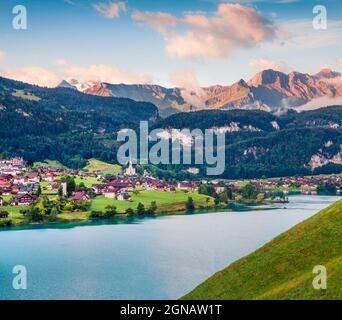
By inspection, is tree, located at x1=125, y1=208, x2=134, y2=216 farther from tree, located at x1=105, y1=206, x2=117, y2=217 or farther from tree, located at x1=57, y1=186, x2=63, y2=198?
tree, located at x1=57, y1=186, x2=63, y2=198

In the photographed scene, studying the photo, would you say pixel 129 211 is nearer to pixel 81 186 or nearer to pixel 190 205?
pixel 190 205

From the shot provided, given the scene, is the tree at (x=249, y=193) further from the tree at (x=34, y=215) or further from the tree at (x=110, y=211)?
the tree at (x=34, y=215)

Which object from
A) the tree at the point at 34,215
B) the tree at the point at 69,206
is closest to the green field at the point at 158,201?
the tree at the point at 69,206

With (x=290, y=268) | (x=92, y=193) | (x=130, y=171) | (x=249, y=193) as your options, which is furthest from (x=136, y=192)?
(x=290, y=268)

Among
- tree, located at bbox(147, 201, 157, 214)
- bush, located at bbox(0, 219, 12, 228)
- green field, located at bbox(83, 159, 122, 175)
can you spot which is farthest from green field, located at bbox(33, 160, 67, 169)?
A: bush, located at bbox(0, 219, 12, 228)

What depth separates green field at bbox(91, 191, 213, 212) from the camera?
272 feet

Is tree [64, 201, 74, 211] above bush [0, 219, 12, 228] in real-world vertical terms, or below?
above

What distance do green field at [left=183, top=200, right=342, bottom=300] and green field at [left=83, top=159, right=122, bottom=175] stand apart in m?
109

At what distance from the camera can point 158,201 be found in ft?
292

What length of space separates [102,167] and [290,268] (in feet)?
400

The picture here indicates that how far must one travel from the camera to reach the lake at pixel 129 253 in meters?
34.8

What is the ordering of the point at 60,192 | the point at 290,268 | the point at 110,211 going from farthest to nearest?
1. the point at 60,192
2. the point at 110,211
3. the point at 290,268
